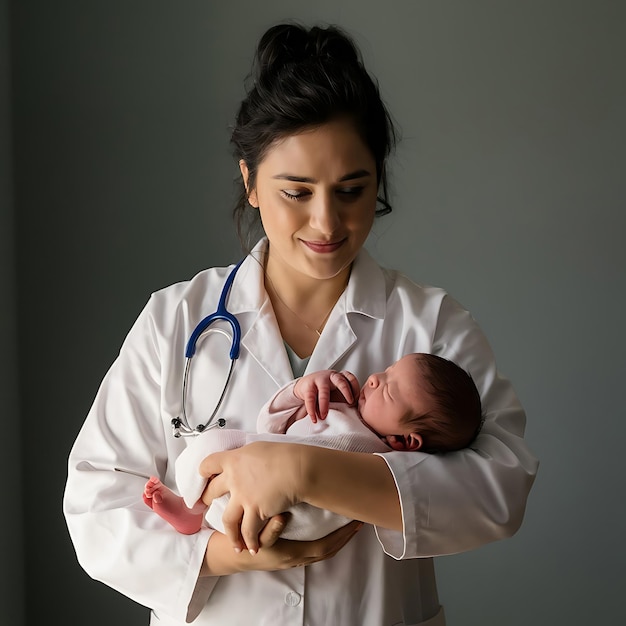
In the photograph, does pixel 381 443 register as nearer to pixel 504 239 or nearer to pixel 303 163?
pixel 303 163

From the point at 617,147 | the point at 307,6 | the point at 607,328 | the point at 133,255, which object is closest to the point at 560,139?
the point at 617,147

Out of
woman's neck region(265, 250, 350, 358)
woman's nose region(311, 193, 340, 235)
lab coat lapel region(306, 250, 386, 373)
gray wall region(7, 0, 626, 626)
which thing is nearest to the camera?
woman's nose region(311, 193, 340, 235)

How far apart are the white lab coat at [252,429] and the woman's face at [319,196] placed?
0.16m

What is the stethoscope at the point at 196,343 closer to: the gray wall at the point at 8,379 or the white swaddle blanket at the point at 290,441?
the white swaddle blanket at the point at 290,441

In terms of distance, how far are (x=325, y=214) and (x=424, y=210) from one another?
1.33 metres

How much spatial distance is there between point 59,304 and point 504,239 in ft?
4.63

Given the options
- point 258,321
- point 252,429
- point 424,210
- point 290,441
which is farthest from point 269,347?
point 424,210

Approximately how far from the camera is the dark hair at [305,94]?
1.67 meters

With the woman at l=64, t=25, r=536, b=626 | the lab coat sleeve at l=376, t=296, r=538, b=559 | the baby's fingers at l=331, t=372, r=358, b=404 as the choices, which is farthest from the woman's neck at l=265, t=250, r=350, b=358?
the lab coat sleeve at l=376, t=296, r=538, b=559

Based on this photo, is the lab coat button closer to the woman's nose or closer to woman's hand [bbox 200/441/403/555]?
woman's hand [bbox 200/441/403/555]

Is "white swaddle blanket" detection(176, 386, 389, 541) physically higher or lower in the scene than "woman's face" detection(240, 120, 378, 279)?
lower

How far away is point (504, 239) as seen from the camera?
2918mm

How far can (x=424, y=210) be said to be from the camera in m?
2.91

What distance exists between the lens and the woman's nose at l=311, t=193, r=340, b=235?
5.34ft
